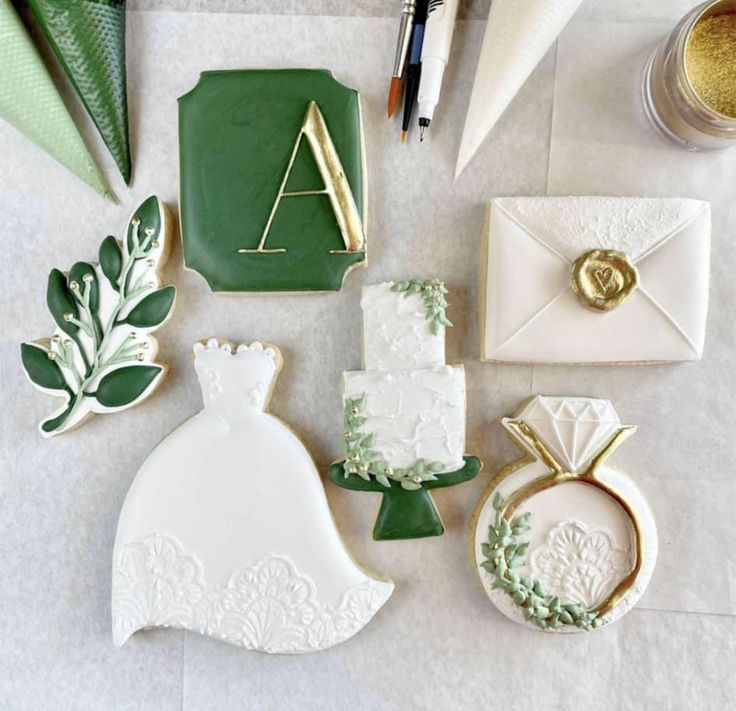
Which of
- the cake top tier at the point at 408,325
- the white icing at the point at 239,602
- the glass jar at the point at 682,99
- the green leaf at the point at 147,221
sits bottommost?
the white icing at the point at 239,602

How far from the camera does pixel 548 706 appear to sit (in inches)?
27.5

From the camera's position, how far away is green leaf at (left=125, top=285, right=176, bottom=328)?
682 millimetres

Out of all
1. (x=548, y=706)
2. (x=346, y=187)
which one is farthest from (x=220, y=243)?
(x=548, y=706)

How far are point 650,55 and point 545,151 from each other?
0.15 metres

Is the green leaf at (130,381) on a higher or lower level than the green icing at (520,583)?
higher

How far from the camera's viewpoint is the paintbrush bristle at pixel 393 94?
0.67 m

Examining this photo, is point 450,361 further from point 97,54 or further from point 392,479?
point 97,54

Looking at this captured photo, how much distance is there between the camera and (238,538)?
677mm

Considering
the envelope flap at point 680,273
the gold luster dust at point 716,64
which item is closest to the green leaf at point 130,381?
the envelope flap at point 680,273

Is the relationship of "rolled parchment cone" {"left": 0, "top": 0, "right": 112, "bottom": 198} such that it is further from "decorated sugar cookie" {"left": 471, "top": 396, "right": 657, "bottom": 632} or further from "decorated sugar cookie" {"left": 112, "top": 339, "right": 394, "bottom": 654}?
"decorated sugar cookie" {"left": 471, "top": 396, "right": 657, "bottom": 632}

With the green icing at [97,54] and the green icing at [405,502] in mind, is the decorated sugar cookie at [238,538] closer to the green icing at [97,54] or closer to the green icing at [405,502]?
the green icing at [405,502]

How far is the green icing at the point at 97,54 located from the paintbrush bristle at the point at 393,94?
0.97 feet

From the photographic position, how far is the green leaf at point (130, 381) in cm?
68

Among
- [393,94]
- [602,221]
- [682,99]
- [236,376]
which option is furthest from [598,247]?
[236,376]
